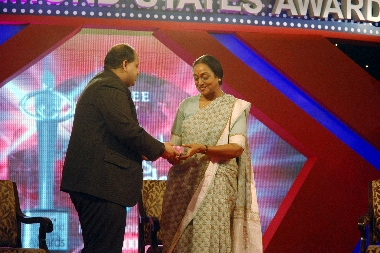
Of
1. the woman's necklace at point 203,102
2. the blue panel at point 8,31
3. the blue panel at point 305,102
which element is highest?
the blue panel at point 8,31

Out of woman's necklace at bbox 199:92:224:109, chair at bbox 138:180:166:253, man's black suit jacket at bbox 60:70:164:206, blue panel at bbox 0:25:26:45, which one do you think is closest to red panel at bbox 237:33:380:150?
chair at bbox 138:180:166:253

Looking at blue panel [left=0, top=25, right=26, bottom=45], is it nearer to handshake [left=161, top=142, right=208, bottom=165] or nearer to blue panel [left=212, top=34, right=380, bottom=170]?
blue panel [left=212, top=34, right=380, bottom=170]

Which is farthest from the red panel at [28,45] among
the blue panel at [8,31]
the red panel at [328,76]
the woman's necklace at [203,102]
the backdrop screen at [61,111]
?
the woman's necklace at [203,102]

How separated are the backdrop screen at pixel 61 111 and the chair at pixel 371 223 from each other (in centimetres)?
216

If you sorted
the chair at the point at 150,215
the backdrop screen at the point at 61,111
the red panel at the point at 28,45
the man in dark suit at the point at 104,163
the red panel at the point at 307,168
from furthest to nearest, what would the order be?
the backdrop screen at the point at 61,111, the red panel at the point at 307,168, the red panel at the point at 28,45, the chair at the point at 150,215, the man in dark suit at the point at 104,163

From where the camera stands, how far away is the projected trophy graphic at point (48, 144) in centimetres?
598

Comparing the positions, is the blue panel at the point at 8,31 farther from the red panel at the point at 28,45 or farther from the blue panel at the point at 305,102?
the blue panel at the point at 305,102

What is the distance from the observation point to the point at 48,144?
6035 millimetres

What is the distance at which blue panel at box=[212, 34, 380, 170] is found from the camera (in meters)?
5.87

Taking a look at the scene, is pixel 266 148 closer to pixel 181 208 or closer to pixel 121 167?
pixel 181 208

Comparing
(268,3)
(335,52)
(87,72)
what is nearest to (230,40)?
(268,3)

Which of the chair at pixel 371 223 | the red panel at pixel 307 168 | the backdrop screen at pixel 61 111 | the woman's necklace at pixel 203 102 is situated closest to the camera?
the woman's necklace at pixel 203 102

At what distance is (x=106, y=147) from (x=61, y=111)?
2756mm

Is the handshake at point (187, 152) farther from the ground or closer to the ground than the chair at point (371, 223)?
farther from the ground
